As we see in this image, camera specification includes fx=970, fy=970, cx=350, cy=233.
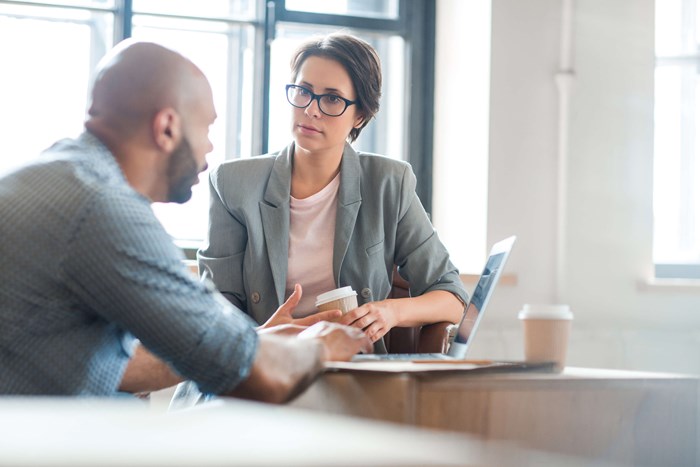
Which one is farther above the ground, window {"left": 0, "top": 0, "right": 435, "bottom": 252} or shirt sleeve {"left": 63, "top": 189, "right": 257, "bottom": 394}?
window {"left": 0, "top": 0, "right": 435, "bottom": 252}

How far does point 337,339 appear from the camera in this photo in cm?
155

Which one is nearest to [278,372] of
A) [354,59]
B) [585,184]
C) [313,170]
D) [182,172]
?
[182,172]

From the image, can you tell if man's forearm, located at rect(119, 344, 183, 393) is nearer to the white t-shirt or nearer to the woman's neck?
the white t-shirt

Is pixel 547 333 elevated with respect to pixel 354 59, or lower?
lower

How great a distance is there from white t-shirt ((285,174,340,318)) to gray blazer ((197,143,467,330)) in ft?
0.11

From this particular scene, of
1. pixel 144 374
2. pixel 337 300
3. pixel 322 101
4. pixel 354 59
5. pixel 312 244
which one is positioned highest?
pixel 354 59

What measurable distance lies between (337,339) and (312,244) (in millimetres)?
795

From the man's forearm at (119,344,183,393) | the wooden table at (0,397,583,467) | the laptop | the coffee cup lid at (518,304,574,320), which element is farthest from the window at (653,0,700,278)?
the wooden table at (0,397,583,467)

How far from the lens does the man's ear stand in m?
1.38

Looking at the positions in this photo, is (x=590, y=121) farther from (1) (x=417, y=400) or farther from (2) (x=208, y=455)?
(2) (x=208, y=455)

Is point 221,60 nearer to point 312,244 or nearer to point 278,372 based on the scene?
point 312,244

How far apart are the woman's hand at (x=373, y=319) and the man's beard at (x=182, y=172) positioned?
0.60m

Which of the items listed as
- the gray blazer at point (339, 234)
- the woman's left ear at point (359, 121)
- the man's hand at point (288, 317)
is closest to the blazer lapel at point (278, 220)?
the gray blazer at point (339, 234)

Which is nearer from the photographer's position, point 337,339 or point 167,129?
point 167,129
